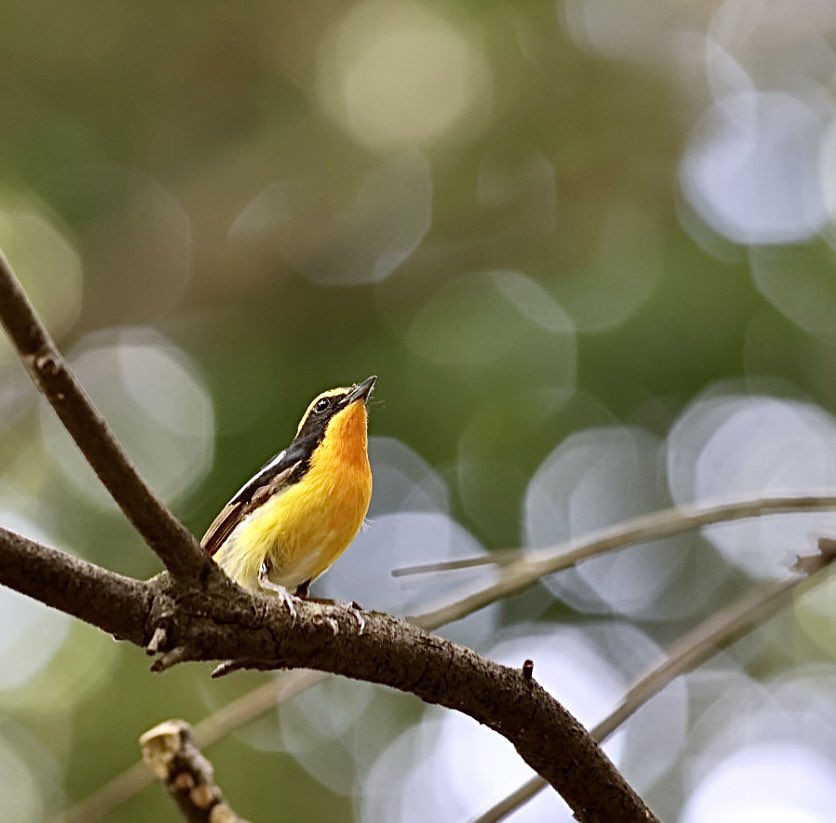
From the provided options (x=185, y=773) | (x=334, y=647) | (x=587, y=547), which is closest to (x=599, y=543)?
(x=587, y=547)

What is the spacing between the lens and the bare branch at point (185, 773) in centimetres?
138

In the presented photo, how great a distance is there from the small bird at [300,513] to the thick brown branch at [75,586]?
1.41 metres

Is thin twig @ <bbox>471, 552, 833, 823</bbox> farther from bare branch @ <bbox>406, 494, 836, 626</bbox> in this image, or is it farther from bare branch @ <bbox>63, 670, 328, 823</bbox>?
bare branch @ <bbox>63, 670, 328, 823</bbox>

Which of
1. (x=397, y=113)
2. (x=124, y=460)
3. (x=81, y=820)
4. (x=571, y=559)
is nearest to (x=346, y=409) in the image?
(x=571, y=559)

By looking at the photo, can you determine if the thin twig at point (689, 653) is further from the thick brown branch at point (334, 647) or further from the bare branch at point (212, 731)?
the bare branch at point (212, 731)

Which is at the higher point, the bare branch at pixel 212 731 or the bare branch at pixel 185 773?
the bare branch at pixel 212 731

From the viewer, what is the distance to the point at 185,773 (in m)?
1.46

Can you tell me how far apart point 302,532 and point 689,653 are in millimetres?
1137

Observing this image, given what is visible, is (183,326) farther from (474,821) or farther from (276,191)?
(474,821)

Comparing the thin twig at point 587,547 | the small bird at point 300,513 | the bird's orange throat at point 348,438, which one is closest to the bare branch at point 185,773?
the thin twig at point 587,547

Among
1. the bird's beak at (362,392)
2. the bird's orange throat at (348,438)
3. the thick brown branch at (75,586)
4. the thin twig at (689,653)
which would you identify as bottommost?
the thin twig at (689,653)

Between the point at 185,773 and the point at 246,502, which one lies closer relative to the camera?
the point at 185,773

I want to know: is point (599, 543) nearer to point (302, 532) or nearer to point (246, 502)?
point (302, 532)

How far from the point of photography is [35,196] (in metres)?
6.55
